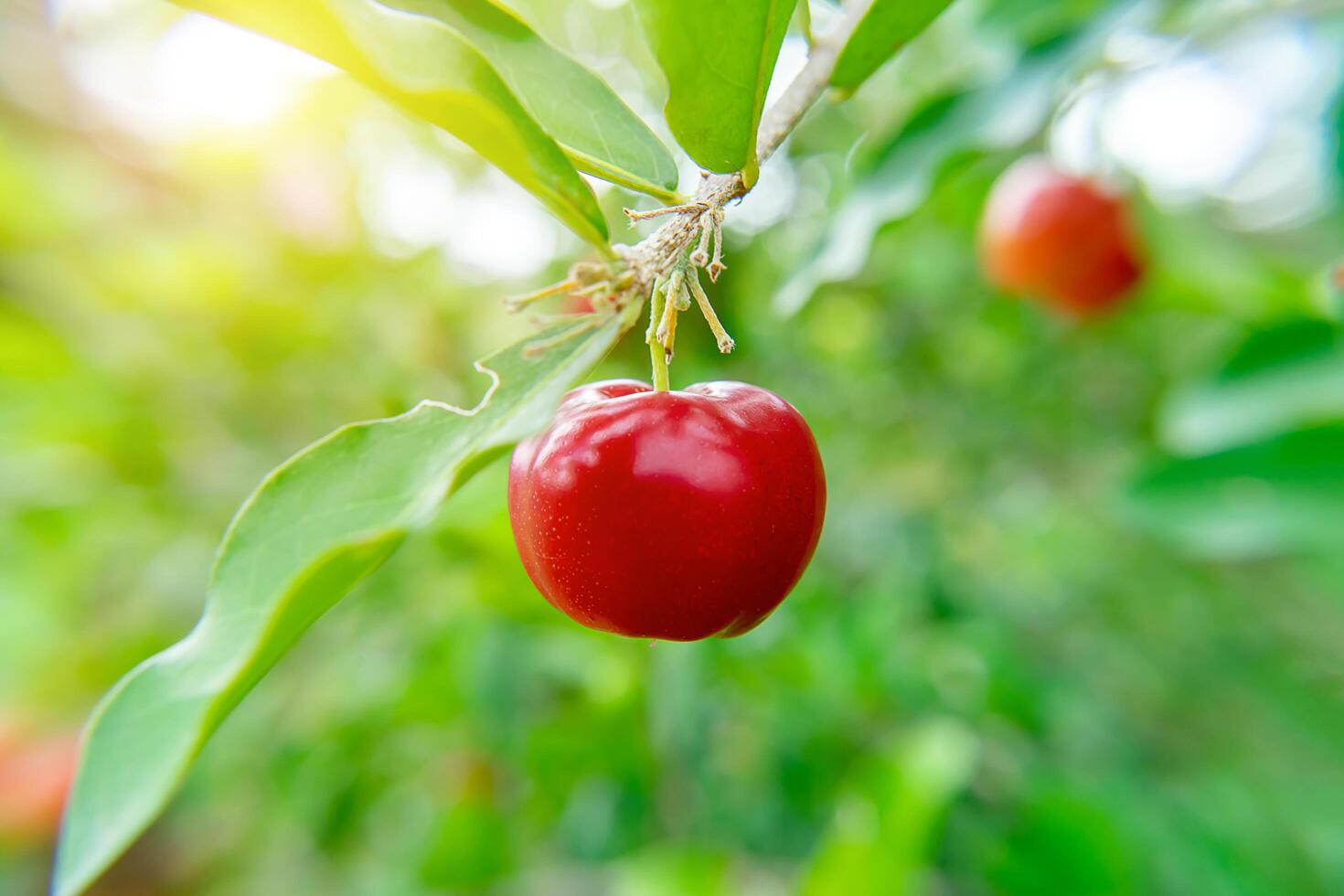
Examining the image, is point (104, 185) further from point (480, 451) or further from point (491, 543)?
point (480, 451)

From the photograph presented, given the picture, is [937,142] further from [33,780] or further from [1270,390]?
[33,780]

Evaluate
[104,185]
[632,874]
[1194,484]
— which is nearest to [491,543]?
[632,874]

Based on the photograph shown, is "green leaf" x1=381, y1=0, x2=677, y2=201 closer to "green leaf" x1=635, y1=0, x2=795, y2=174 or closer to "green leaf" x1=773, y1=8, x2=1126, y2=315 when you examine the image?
"green leaf" x1=635, y1=0, x2=795, y2=174

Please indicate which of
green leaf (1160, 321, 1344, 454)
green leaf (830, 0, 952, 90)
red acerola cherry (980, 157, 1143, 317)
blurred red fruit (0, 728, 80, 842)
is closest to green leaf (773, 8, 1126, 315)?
green leaf (830, 0, 952, 90)

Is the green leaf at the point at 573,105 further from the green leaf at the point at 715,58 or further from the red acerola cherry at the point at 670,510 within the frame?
the red acerola cherry at the point at 670,510

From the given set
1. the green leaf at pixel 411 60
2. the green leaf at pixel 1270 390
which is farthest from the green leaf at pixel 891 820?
the green leaf at pixel 411 60

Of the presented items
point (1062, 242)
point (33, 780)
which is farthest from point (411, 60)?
point (33, 780)
